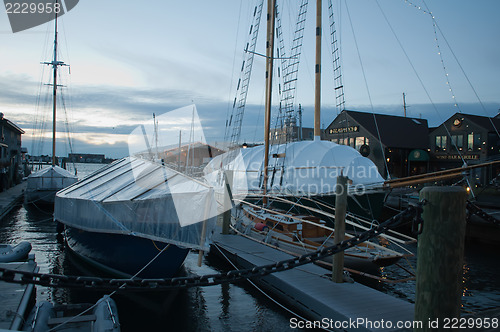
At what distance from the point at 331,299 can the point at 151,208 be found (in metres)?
4.82

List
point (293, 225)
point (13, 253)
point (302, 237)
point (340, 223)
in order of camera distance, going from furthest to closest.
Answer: point (293, 225)
point (302, 237)
point (13, 253)
point (340, 223)

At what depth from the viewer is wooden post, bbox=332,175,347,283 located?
8.96 meters

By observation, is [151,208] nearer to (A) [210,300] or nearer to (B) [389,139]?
(A) [210,300]

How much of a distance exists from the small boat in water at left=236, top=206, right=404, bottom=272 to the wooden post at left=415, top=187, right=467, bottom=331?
5.43 meters

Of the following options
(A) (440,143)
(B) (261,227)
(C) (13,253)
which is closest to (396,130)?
(A) (440,143)

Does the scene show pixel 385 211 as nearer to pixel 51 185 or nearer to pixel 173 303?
pixel 173 303

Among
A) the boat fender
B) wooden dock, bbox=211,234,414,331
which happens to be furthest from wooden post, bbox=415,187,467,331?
the boat fender

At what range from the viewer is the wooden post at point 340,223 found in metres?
8.96

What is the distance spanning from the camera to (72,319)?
6.82m

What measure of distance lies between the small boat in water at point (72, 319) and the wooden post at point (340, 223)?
17.9ft

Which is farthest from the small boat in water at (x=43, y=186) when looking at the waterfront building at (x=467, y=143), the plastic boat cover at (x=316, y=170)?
the waterfront building at (x=467, y=143)

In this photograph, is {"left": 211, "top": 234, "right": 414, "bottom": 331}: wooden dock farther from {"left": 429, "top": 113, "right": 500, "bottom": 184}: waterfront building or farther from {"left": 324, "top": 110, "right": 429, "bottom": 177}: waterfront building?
{"left": 324, "top": 110, "right": 429, "bottom": 177}: waterfront building

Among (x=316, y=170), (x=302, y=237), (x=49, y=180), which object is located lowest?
(x=302, y=237)

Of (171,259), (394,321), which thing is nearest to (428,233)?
(394,321)
